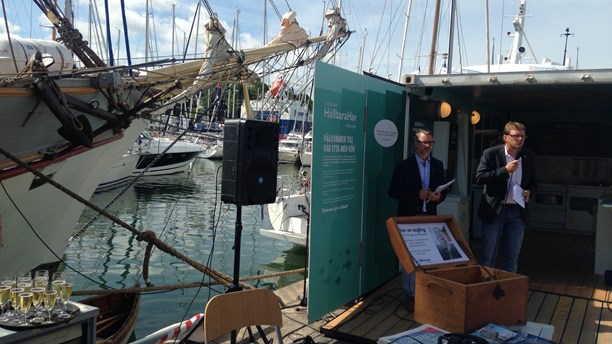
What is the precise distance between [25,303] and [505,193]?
3.83 meters

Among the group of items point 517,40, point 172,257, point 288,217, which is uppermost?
point 517,40

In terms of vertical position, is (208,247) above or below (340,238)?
below

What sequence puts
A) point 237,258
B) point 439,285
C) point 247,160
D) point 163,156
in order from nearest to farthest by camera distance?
point 439,285
point 247,160
point 237,258
point 163,156

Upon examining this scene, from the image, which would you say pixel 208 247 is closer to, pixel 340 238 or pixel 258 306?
pixel 340 238

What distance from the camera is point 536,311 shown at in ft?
16.8

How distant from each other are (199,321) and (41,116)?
362 centimetres

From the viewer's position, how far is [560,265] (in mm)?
6953

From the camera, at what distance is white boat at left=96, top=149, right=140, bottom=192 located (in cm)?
2405

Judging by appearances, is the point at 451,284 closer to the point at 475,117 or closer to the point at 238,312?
the point at 238,312

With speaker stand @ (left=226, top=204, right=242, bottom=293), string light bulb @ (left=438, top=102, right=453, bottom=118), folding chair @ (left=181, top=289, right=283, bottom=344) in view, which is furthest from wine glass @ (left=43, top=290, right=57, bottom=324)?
string light bulb @ (left=438, top=102, right=453, bottom=118)

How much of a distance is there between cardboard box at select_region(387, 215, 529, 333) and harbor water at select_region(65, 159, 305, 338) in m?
2.26

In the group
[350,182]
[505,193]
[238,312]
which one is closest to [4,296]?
[238,312]

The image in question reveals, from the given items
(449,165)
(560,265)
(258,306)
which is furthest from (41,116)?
(560,265)

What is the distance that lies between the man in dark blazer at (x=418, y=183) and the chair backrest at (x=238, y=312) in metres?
1.87
